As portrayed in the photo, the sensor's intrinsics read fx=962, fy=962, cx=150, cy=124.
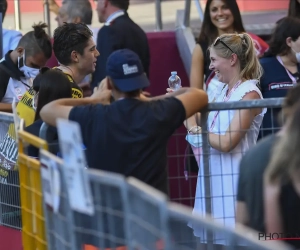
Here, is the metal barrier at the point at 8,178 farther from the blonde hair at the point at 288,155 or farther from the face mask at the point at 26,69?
the blonde hair at the point at 288,155

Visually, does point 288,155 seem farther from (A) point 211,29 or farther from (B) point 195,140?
(A) point 211,29

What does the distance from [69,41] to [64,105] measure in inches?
55.8

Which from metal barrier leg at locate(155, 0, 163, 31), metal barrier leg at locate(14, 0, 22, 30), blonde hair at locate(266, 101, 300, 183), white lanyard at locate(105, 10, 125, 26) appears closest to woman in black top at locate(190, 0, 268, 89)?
white lanyard at locate(105, 10, 125, 26)

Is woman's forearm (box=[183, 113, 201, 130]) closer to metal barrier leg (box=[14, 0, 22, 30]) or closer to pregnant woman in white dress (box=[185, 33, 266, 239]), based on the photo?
pregnant woman in white dress (box=[185, 33, 266, 239])

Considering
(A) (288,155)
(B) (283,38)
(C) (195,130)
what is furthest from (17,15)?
(A) (288,155)

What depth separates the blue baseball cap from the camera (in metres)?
4.83

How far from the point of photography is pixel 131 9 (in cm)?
1435

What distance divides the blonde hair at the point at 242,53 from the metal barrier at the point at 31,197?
5.53ft

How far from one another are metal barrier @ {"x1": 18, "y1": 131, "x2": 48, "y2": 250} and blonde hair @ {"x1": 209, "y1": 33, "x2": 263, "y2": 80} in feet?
5.53

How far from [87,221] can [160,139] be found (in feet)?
2.69

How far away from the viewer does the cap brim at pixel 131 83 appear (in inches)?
189

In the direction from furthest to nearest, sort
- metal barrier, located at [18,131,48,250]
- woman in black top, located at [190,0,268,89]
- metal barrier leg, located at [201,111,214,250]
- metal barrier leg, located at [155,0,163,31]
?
metal barrier leg, located at [155,0,163,31] → woman in black top, located at [190,0,268,89] → metal barrier leg, located at [201,111,214,250] → metal barrier, located at [18,131,48,250]

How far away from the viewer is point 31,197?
4.86 m

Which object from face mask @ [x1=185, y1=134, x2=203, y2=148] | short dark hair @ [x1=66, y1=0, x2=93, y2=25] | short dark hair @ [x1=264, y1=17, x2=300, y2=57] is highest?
short dark hair @ [x1=264, y1=17, x2=300, y2=57]
